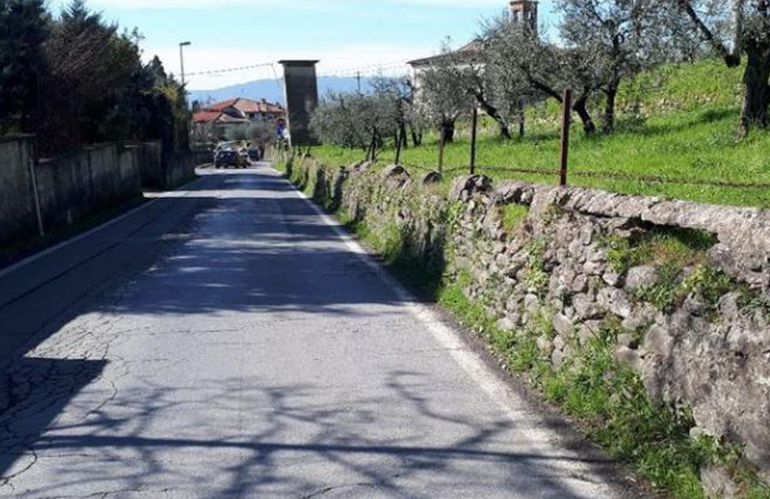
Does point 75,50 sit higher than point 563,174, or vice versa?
point 75,50

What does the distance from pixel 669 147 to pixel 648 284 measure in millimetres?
7074

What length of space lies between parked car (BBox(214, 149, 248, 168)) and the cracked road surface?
61.3 metres

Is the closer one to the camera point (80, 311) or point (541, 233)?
point (541, 233)

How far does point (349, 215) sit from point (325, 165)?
9.23 m

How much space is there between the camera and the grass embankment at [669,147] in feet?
26.2

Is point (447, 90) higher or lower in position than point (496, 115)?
higher

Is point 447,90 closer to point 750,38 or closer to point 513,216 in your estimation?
point 750,38

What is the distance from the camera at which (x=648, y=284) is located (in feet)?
16.3

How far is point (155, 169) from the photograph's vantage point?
127 ft

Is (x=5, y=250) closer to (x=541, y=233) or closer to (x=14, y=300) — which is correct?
(x=14, y=300)

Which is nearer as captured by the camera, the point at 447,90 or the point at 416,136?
the point at 447,90

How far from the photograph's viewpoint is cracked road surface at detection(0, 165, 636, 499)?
15.1 ft

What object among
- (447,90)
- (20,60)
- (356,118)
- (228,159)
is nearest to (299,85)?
(228,159)

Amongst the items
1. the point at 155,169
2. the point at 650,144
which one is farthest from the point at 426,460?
the point at 155,169
